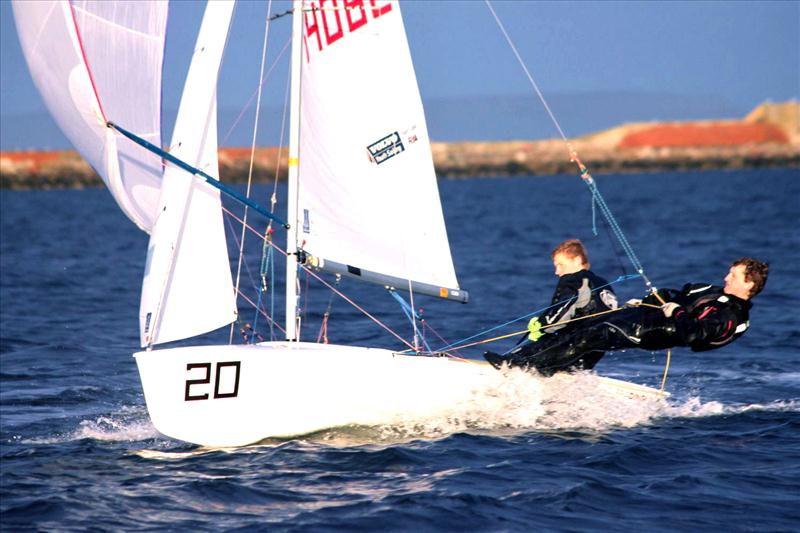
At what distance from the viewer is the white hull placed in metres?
8.67

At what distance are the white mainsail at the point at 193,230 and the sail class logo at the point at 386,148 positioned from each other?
1.27 metres

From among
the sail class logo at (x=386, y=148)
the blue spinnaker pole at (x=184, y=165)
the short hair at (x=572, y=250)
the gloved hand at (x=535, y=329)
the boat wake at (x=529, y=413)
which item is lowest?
the boat wake at (x=529, y=413)

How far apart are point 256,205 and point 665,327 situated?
331cm

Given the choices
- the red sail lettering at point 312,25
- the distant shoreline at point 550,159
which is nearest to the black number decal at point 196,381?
the red sail lettering at point 312,25

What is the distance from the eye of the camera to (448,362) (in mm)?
9070

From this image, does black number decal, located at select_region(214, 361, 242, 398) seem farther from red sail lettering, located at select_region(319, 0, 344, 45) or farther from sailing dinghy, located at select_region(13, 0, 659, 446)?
red sail lettering, located at select_region(319, 0, 344, 45)

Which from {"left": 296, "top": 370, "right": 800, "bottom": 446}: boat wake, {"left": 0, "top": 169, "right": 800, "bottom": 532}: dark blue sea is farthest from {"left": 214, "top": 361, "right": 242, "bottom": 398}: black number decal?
{"left": 296, "top": 370, "right": 800, "bottom": 446}: boat wake

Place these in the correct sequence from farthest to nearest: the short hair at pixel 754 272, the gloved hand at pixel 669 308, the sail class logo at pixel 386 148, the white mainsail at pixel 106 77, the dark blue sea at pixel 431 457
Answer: the sail class logo at pixel 386 148, the gloved hand at pixel 669 308, the short hair at pixel 754 272, the white mainsail at pixel 106 77, the dark blue sea at pixel 431 457

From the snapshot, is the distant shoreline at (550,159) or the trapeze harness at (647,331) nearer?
the trapeze harness at (647,331)

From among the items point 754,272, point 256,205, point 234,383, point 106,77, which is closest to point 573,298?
point 754,272

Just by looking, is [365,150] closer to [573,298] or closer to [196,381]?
[573,298]

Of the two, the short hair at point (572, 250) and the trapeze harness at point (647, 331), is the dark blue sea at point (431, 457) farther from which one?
the short hair at point (572, 250)

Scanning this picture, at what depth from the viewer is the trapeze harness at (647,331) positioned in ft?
29.0

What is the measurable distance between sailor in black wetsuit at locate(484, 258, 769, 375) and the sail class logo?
179 cm
